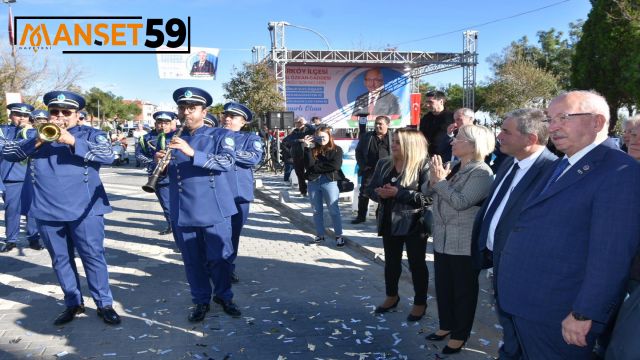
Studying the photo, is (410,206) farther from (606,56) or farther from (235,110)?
(606,56)

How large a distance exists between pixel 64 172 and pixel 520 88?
107ft

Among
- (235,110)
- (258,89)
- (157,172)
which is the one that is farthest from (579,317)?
(258,89)

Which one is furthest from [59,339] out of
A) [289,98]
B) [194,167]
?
[289,98]

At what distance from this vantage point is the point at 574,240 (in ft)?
7.49

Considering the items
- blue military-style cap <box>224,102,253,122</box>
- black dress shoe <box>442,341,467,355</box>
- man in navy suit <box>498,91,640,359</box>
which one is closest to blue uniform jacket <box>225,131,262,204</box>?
blue military-style cap <box>224,102,253,122</box>

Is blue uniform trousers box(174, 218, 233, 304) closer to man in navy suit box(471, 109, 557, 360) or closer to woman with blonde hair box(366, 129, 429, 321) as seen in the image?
woman with blonde hair box(366, 129, 429, 321)

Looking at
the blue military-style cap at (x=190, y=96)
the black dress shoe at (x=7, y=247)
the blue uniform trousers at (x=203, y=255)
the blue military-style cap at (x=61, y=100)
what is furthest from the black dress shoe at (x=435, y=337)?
the black dress shoe at (x=7, y=247)

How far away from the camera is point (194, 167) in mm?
4586

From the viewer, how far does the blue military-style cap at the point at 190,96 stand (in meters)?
4.59

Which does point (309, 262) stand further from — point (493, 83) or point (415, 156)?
point (493, 83)

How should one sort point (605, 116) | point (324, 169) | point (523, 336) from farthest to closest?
1. point (324, 169)
2. point (523, 336)
3. point (605, 116)

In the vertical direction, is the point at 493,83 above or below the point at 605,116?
above

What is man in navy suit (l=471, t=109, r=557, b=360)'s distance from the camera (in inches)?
114

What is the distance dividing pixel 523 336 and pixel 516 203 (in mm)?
741
